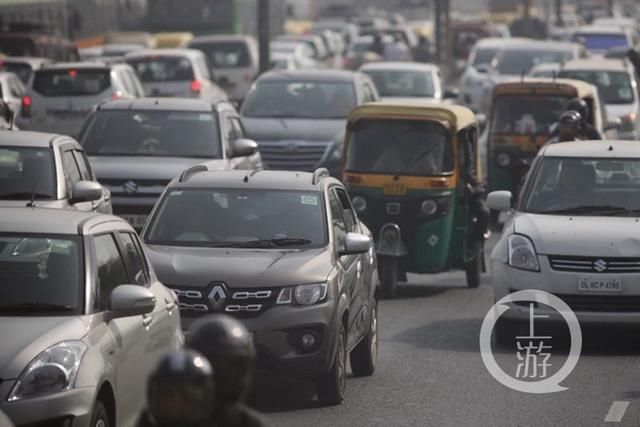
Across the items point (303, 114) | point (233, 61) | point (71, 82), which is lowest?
point (233, 61)

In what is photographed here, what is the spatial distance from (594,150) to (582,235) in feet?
5.37

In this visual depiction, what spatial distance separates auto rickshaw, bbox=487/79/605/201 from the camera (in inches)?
941

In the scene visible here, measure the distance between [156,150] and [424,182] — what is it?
3322mm

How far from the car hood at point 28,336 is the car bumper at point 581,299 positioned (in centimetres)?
588

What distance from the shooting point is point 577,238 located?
13.9 meters

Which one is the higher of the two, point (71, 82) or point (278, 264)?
point (278, 264)

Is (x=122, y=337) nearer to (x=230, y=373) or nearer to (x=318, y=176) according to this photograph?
(x=230, y=373)

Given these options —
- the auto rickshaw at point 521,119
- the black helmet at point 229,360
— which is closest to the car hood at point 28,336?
the black helmet at point 229,360

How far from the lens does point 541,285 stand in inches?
544

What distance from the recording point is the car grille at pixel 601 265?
13.7 meters

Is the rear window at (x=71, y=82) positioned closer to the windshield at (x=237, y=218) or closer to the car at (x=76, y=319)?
the windshield at (x=237, y=218)

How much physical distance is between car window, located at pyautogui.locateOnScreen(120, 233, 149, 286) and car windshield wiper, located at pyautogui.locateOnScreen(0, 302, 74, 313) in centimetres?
75

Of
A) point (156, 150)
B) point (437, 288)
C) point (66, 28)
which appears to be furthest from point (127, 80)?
point (66, 28)

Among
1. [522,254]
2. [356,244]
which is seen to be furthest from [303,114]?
[356,244]
